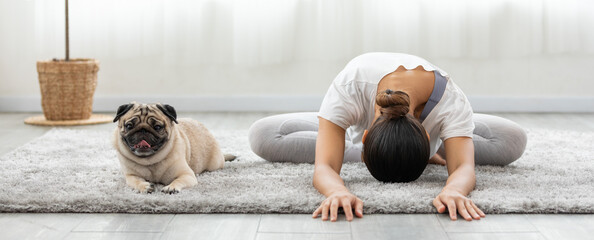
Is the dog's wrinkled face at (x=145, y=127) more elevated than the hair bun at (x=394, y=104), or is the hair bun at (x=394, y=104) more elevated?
the hair bun at (x=394, y=104)

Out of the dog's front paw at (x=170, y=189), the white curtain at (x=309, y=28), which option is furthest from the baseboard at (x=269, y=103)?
the dog's front paw at (x=170, y=189)

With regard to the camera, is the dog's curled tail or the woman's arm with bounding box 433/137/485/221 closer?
the woman's arm with bounding box 433/137/485/221

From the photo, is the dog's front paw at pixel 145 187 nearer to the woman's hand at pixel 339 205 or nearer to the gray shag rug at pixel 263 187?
the gray shag rug at pixel 263 187

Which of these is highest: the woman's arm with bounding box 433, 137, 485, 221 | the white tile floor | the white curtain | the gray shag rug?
the white curtain

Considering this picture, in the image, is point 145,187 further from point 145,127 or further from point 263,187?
point 263,187

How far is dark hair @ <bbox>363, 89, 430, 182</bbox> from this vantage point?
1.75 meters

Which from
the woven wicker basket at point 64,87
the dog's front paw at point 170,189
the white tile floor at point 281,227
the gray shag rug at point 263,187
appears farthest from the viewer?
the woven wicker basket at point 64,87

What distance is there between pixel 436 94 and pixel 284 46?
244 centimetres

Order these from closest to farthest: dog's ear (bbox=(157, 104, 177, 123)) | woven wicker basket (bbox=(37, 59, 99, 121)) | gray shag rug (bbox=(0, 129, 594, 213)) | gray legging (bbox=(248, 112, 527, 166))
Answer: gray shag rug (bbox=(0, 129, 594, 213)), dog's ear (bbox=(157, 104, 177, 123)), gray legging (bbox=(248, 112, 527, 166)), woven wicker basket (bbox=(37, 59, 99, 121))

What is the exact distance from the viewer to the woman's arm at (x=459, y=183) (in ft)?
5.58

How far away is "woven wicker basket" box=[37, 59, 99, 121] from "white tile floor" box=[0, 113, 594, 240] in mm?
2155

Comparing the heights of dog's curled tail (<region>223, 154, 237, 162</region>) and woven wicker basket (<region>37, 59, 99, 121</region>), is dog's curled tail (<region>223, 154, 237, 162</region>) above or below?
below

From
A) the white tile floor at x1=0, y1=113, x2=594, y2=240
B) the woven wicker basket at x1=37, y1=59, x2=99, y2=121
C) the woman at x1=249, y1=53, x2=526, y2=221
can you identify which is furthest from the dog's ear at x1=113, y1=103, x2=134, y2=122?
the woven wicker basket at x1=37, y1=59, x2=99, y2=121

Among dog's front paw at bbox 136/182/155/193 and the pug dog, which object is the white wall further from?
dog's front paw at bbox 136/182/155/193
